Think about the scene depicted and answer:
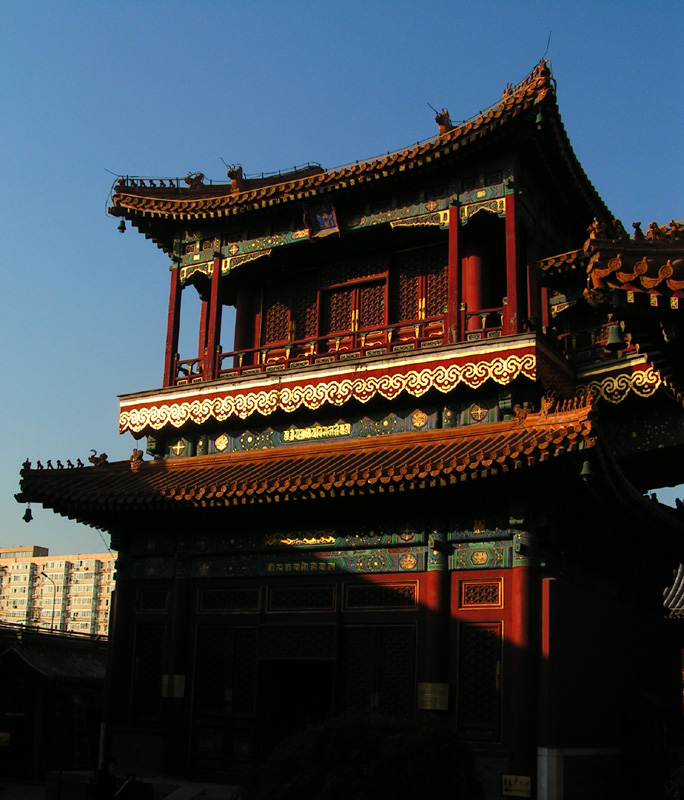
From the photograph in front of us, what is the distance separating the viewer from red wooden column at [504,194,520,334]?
18.3 m

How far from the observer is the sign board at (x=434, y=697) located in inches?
607

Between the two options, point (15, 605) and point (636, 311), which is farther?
point (15, 605)

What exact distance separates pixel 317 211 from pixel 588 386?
22.9 ft

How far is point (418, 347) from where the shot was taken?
61.9 ft

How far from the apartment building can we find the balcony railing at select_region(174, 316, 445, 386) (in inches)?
3771

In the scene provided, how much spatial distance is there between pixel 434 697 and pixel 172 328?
415 inches

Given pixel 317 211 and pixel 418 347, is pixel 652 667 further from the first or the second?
pixel 317 211

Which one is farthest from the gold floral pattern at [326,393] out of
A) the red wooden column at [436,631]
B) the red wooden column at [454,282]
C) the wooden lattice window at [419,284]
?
the red wooden column at [436,631]

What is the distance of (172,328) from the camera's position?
21938 mm

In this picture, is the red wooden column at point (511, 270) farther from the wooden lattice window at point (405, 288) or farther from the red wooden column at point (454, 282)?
the wooden lattice window at point (405, 288)

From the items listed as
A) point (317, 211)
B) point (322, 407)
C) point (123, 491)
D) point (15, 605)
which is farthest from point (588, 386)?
point (15, 605)

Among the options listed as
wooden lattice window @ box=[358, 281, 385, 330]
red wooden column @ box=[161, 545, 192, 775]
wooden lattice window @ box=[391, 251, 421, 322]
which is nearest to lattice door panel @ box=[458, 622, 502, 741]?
A: red wooden column @ box=[161, 545, 192, 775]

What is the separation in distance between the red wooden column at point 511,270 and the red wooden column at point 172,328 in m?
7.61

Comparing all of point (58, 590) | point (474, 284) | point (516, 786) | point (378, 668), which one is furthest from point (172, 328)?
point (58, 590)
